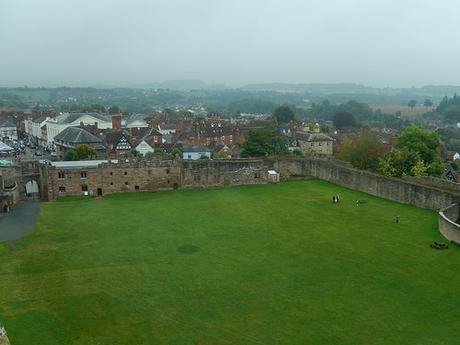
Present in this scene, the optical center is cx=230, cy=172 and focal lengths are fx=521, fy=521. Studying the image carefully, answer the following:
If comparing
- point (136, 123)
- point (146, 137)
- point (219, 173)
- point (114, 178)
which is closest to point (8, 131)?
point (136, 123)

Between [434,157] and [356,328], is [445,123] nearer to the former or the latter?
[434,157]

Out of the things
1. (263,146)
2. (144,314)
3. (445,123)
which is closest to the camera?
(144,314)

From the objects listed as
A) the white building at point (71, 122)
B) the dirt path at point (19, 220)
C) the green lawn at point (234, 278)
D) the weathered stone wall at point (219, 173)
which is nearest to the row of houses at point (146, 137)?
the white building at point (71, 122)

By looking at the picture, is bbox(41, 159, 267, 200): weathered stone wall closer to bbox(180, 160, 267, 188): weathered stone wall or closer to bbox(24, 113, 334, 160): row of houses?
bbox(180, 160, 267, 188): weathered stone wall

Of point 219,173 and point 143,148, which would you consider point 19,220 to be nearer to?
point 219,173

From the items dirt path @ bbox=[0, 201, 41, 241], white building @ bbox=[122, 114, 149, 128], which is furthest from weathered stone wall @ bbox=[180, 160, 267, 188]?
white building @ bbox=[122, 114, 149, 128]

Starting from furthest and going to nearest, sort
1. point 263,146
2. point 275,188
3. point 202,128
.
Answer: point 202,128 → point 263,146 → point 275,188

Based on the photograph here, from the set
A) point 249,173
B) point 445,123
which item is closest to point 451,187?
point 249,173
